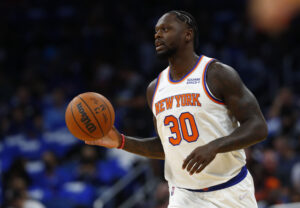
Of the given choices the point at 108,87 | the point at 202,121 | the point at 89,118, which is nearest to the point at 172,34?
the point at 202,121

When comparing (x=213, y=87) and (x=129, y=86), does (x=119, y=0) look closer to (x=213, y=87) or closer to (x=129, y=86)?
(x=129, y=86)

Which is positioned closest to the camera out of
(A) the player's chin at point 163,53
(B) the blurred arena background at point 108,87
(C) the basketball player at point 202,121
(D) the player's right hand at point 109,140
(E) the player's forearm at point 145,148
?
(C) the basketball player at point 202,121

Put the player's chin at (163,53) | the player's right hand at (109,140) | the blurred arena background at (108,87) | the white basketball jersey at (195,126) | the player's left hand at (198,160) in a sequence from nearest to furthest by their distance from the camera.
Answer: the player's left hand at (198,160), the white basketball jersey at (195,126), the player's chin at (163,53), the player's right hand at (109,140), the blurred arena background at (108,87)

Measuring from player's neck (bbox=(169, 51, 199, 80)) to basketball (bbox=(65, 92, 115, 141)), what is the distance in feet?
2.08

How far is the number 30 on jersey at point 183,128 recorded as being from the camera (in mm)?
3598

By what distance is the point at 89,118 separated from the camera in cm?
379

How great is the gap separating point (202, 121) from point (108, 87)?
295 inches

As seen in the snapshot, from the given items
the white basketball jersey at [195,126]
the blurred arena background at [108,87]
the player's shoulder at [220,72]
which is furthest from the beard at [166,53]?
the blurred arena background at [108,87]

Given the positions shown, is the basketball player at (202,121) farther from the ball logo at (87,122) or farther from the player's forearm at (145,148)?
the ball logo at (87,122)

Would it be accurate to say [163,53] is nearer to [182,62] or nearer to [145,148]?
[182,62]

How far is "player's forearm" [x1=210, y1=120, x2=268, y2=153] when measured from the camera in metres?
3.27

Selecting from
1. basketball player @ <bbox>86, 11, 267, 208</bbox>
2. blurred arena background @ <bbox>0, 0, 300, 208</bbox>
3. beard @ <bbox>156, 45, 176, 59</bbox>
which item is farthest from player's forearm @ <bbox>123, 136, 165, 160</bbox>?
blurred arena background @ <bbox>0, 0, 300, 208</bbox>

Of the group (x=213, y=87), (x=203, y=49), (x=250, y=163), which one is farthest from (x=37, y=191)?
(x=213, y=87)

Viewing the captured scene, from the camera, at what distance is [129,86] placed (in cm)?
1088
